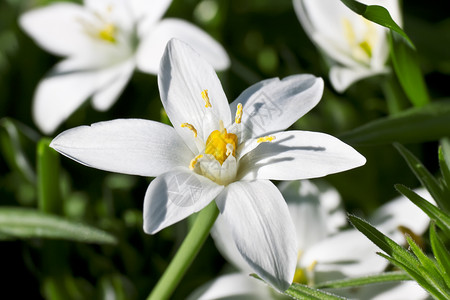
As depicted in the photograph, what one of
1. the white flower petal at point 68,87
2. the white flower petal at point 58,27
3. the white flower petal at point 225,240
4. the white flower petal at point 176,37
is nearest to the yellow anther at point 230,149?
the white flower petal at point 225,240

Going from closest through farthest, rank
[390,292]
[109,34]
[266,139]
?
[266,139] → [390,292] → [109,34]

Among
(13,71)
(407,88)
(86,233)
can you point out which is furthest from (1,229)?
(407,88)

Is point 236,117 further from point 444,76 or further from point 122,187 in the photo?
point 444,76

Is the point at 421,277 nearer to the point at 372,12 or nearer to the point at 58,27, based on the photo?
the point at 372,12

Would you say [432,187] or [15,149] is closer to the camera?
[432,187]

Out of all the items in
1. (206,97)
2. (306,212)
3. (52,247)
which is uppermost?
(206,97)

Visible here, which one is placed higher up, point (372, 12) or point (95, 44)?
point (372, 12)

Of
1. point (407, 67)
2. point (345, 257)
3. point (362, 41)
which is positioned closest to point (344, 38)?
point (362, 41)

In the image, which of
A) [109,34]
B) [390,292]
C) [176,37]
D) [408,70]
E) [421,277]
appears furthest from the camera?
[109,34]

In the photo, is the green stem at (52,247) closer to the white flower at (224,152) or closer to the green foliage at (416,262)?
the white flower at (224,152)
